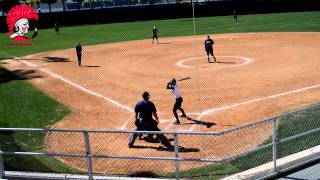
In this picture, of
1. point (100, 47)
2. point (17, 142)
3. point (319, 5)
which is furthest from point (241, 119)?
point (319, 5)

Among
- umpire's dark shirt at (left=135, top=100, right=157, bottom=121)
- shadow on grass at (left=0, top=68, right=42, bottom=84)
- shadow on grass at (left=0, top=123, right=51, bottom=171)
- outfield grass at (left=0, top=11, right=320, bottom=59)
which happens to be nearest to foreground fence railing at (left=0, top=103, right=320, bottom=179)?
shadow on grass at (left=0, top=123, right=51, bottom=171)

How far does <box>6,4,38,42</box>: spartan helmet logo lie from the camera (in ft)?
191

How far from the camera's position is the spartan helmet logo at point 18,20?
58125 mm

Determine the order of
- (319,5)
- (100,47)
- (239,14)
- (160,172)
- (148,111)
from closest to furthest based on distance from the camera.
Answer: (160,172), (148,111), (100,47), (319,5), (239,14)

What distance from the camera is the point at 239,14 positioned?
2475 inches

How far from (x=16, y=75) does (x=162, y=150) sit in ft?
57.0

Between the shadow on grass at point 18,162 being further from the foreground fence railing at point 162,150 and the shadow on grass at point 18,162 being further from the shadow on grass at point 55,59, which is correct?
the shadow on grass at point 55,59

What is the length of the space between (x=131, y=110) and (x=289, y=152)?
8281 millimetres

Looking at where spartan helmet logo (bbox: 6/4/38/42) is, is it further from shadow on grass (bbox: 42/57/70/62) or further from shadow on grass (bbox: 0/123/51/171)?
shadow on grass (bbox: 0/123/51/171)

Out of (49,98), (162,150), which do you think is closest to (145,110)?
(162,150)

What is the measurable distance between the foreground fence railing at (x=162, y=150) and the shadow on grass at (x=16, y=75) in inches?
474

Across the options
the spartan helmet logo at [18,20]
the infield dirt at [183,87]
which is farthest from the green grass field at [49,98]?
the spartan helmet logo at [18,20]

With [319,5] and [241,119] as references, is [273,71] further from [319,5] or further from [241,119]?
[319,5]

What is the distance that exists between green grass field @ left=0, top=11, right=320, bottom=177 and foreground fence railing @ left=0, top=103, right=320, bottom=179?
0.16ft
